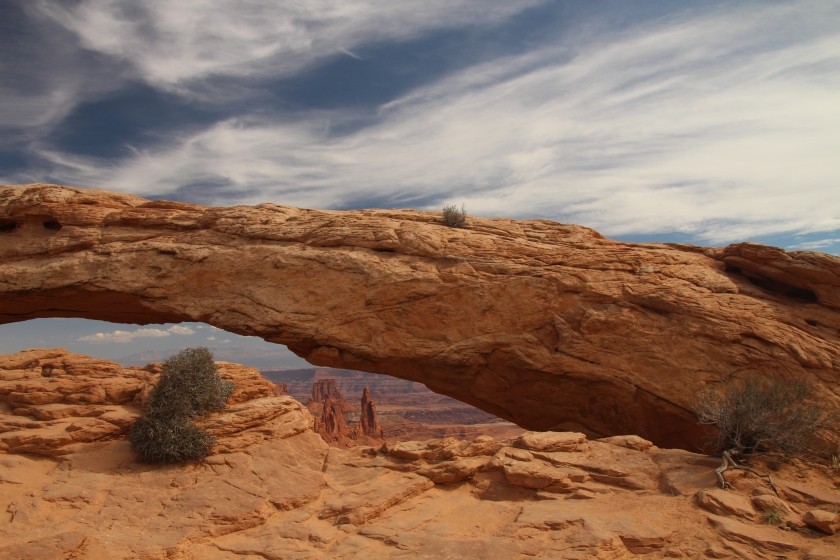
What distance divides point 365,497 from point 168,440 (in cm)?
400

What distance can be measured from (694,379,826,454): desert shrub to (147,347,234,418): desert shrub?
1036cm

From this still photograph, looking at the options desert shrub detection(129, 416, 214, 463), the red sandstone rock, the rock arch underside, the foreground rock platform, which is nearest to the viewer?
the foreground rock platform

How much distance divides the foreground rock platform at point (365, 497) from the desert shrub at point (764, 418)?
21.9 inches

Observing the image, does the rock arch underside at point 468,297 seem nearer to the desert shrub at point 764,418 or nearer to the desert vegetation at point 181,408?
the desert shrub at point 764,418

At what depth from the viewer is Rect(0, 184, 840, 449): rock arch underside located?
13258 millimetres

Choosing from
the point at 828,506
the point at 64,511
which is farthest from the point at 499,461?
the point at 64,511

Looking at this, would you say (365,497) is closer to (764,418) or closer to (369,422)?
(764,418)

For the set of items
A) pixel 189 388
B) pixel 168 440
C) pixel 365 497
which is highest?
pixel 189 388

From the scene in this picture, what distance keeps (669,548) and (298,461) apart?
6.90m

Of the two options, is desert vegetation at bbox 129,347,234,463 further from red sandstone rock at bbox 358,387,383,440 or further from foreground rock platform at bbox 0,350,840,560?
red sandstone rock at bbox 358,387,383,440

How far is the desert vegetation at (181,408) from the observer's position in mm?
10461

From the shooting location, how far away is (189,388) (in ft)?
37.4

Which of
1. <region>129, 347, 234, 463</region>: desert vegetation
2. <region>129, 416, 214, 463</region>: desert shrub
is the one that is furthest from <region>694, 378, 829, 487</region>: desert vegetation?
<region>129, 347, 234, 463</region>: desert vegetation

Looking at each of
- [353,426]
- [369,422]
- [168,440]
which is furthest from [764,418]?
[353,426]
